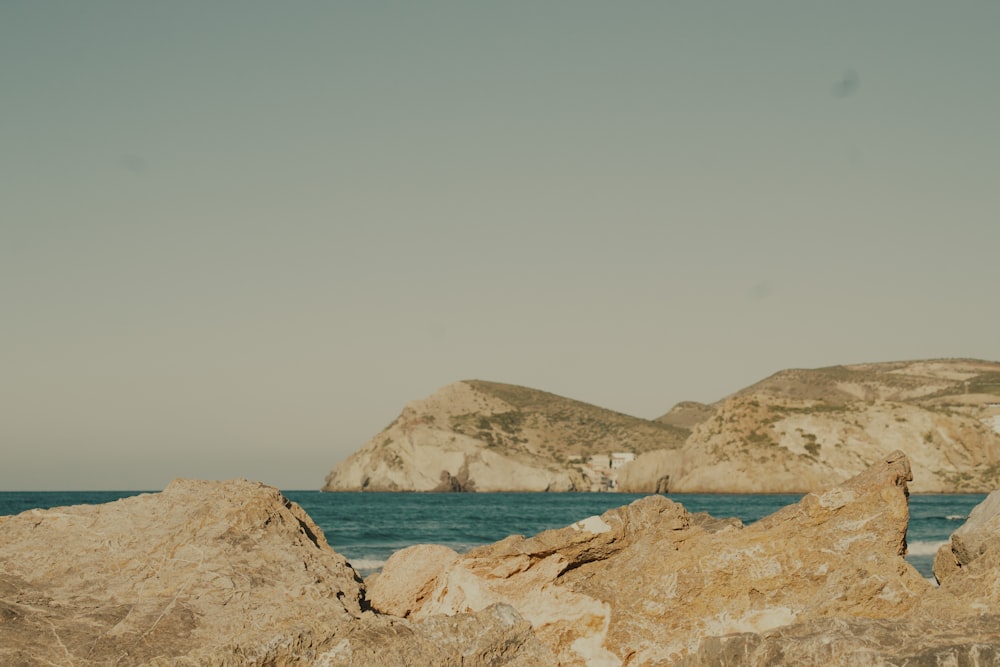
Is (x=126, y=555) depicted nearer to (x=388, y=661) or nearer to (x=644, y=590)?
(x=388, y=661)

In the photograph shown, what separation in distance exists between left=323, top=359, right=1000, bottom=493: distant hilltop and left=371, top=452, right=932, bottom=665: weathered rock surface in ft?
316

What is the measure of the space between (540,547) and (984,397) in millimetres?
200072

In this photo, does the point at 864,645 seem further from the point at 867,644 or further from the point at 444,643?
the point at 444,643

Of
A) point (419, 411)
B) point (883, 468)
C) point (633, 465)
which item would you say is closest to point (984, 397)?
point (633, 465)

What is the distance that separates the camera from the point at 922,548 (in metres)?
34.8

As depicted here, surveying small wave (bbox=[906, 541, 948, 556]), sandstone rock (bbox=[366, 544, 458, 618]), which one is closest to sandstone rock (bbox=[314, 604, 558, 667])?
sandstone rock (bbox=[366, 544, 458, 618])

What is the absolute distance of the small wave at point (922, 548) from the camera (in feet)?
106

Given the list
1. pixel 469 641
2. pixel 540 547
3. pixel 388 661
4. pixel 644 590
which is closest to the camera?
pixel 388 661

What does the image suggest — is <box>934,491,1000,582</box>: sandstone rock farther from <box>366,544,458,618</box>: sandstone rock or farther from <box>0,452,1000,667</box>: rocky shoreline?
<box>366,544,458,618</box>: sandstone rock

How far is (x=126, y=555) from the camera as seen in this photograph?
9.99 m

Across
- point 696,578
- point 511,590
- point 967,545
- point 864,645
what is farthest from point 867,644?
point 511,590

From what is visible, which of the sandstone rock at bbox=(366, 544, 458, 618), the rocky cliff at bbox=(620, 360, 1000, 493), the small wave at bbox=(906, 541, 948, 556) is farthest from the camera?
the rocky cliff at bbox=(620, 360, 1000, 493)

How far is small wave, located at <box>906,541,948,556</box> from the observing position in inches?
1276

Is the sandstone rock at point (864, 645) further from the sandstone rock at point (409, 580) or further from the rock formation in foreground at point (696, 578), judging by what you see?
the sandstone rock at point (409, 580)
